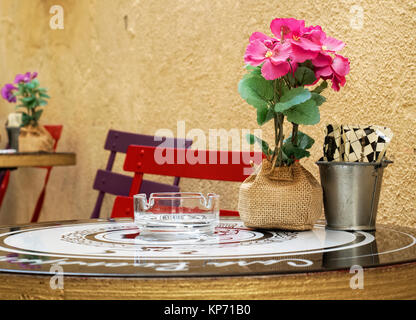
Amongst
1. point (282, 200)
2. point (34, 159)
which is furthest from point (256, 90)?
point (34, 159)

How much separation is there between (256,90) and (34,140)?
281 cm

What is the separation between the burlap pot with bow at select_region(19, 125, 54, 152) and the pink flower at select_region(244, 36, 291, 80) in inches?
111

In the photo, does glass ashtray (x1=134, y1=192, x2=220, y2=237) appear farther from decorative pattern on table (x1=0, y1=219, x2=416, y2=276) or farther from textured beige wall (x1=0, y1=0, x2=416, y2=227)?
textured beige wall (x1=0, y1=0, x2=416, y2=227)

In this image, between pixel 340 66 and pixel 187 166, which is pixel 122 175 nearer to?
pixel 187 166

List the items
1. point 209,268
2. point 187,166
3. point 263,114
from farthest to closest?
point 187,166 → point 263,114 → point 209,268

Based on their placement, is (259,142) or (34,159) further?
(34,159)

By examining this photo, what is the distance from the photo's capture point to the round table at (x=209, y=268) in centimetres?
72

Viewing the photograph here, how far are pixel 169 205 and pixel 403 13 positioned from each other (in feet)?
3.35

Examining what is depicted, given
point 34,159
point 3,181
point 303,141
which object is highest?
point 303,141

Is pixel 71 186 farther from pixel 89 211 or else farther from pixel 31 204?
pixel 31 204

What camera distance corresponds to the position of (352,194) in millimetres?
1209

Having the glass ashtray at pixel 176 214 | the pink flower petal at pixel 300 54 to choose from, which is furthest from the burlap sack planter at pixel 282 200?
the pink flower petal at pixel 300 54

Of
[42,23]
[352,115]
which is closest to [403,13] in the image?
[352,115]

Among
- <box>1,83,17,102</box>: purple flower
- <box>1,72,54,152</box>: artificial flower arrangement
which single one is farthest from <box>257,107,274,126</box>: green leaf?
<box>1,83,17,102</box>: purple flower
